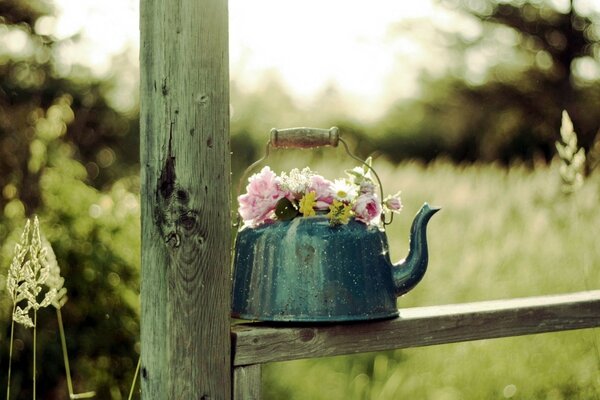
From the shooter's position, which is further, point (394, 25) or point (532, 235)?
point (394, 25)

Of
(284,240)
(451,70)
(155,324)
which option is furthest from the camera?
(451,70)

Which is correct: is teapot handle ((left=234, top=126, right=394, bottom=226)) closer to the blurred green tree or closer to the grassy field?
the grassy field

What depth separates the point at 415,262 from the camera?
6.45ft

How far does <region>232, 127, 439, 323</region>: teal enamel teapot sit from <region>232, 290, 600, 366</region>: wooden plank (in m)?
Answer: 0.04

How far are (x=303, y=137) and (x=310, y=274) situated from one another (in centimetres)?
31

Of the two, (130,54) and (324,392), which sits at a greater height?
(130,54)

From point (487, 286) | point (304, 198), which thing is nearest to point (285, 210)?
point (304, 198)

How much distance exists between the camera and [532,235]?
4188 mm

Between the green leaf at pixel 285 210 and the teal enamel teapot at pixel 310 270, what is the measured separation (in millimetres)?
21

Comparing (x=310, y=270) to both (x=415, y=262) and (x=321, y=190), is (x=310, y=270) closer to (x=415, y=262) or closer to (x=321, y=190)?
(x=321, y=190)

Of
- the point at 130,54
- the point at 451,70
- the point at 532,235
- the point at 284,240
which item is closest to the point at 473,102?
the point at 451,70

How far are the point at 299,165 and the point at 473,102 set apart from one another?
9.71 metres

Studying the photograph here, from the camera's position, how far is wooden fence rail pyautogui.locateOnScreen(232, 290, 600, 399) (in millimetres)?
1707

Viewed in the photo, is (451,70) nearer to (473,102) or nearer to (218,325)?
(473,102)
